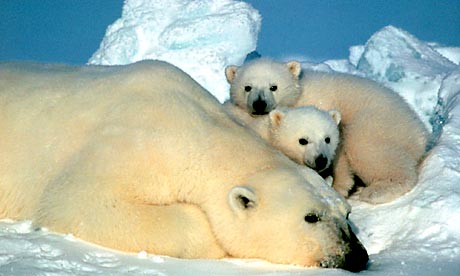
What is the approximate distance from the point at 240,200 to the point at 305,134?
1642mm

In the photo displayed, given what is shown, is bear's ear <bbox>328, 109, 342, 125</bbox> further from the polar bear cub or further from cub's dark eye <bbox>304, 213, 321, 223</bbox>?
cub's dark eye <bbox>304, 213, 321, 223</bbox>

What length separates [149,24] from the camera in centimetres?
3036

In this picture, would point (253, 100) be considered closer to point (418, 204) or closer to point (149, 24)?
point (418, 204)

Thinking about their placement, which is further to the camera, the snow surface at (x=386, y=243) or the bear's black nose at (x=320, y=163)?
the bear's black nose at (x=320, y=163)

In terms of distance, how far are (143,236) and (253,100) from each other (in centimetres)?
264

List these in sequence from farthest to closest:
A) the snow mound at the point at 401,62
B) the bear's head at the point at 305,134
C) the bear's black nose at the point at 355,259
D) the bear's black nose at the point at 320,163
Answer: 1. the snow mound at the point at 401,62
2. the bear's head at the point at 305,134
3. the bear's black nose at the point at 320,163
4. the bear's black nose at the point at 355,259

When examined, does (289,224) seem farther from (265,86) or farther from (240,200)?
(265,86)

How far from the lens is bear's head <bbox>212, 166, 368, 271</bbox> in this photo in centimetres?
301

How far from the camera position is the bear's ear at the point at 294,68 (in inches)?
230

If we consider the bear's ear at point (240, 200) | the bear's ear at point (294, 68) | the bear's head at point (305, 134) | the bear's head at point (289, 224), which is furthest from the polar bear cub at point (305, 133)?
the bear's ear at point (240, 200)

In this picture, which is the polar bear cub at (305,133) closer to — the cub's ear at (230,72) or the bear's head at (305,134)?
the bear's head at (305,134)

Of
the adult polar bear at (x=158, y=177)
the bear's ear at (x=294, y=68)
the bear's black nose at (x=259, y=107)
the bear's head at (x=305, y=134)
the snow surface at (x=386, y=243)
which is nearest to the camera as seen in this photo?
the snow surface at (x=386, y=243)

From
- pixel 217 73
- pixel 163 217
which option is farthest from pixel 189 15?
pixel 163 217

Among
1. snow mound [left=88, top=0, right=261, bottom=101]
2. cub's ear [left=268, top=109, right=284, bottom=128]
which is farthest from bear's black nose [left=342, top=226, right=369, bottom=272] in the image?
snow mound [left=88, top=0, right=261, bottom=101]
